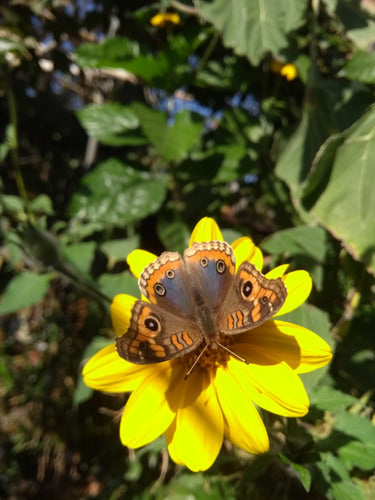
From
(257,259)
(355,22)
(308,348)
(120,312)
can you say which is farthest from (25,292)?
(355,22)

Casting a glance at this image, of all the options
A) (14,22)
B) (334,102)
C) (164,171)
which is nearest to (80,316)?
(164,171)

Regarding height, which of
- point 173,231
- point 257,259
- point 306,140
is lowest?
point 257,259

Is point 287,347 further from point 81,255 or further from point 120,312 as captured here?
point 81,255

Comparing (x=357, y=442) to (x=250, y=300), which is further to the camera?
(x=357, y=442)

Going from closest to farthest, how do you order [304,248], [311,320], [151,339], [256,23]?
[151,339] → [311,320] → [304,248] → [256,23]

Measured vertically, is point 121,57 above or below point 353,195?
above

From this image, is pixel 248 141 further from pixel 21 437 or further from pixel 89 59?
pixel 21 437
